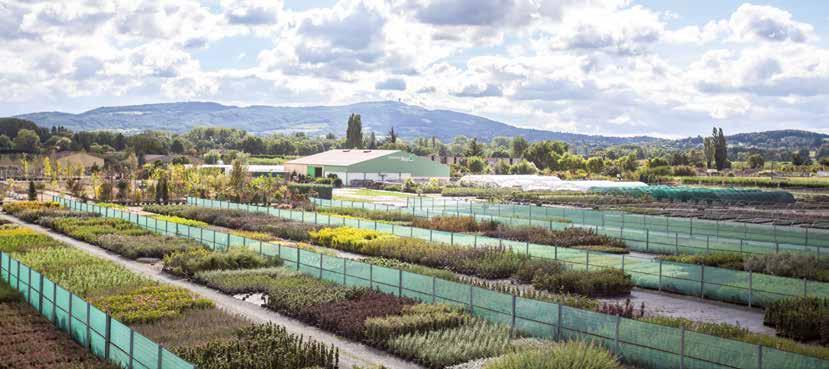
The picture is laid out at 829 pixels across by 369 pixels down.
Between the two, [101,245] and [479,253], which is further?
[101,245]

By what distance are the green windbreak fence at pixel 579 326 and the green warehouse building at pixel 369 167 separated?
247 ft

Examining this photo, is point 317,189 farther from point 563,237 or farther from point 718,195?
point 563,237

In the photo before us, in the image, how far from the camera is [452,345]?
1773cm

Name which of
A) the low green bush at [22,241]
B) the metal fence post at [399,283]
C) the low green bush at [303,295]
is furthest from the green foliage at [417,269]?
the low green bush at [22,241]

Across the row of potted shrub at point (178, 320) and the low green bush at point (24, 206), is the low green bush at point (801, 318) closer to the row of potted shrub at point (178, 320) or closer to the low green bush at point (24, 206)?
the row of potted shrub at point (178, 320)

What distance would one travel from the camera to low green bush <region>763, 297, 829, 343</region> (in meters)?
19.7

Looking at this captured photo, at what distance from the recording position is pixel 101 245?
120ft

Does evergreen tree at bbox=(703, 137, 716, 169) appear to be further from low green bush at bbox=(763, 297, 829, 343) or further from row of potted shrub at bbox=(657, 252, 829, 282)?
low green bush at bbox=(763, 297, 829, 343)

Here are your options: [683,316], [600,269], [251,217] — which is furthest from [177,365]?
[251,217]

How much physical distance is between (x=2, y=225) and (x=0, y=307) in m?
26.5

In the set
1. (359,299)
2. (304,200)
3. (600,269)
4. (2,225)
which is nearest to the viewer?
(359,299)

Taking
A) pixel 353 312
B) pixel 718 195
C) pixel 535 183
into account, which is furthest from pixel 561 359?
pixel 535 183

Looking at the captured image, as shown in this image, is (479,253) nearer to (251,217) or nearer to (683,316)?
(683,316)

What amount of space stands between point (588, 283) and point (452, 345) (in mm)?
9008
